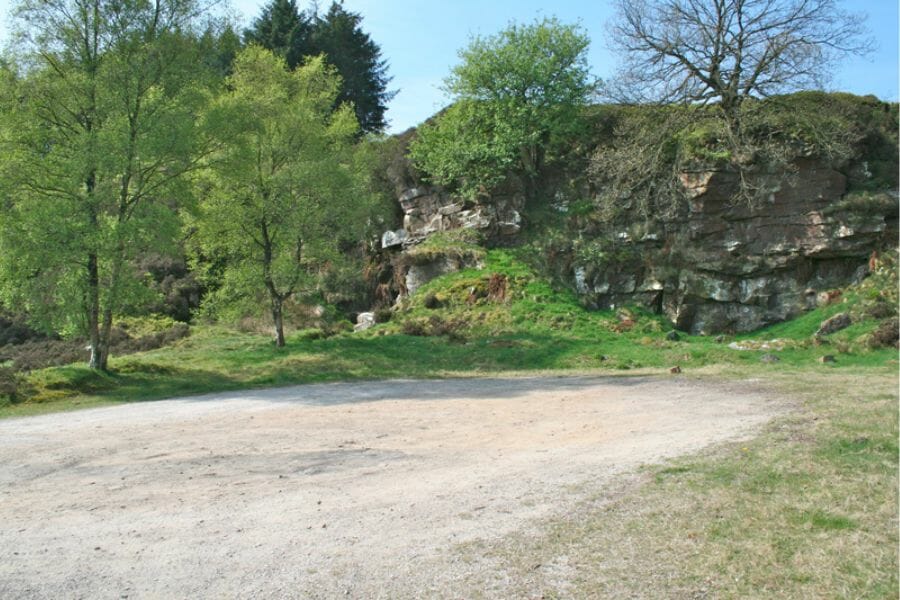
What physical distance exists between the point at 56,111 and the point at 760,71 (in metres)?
21.2

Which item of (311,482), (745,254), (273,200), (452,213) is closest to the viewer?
(311,482)

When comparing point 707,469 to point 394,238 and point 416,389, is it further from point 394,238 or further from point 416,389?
point 394,238

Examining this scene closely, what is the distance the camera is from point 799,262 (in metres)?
23.5

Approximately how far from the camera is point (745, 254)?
24.0 meters

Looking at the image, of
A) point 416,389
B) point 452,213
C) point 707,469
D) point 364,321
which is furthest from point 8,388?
point 452,213

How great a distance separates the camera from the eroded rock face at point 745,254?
75.6ft

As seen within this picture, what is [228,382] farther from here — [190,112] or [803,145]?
[803,145]

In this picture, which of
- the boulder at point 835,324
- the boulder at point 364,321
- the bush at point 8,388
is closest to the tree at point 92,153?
the bush at point 8,388

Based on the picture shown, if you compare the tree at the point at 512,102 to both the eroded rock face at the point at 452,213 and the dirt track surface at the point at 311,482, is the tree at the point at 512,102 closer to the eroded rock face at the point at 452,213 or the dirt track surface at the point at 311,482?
the eroded rock face at the point at 452,213

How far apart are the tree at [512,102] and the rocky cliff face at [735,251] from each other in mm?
4438

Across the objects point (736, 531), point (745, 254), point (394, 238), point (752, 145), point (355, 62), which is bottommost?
point (736, 531)

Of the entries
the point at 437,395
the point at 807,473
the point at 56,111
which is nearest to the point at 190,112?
the point at 56,111

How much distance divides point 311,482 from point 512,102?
22.4 m

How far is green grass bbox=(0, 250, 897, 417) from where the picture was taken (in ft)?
53.6
